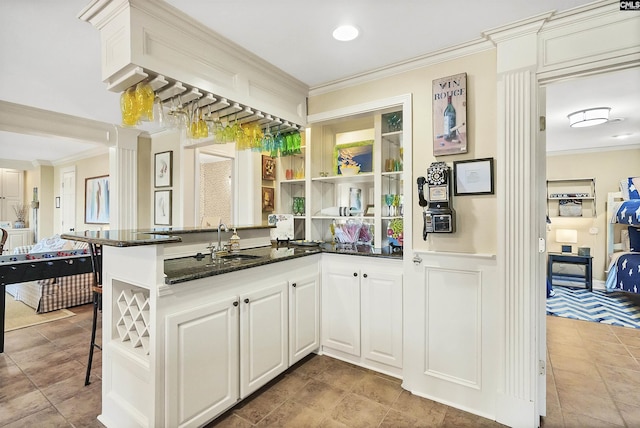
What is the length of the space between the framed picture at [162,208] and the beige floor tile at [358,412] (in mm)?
3535

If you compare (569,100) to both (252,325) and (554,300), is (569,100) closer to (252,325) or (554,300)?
(554,300)

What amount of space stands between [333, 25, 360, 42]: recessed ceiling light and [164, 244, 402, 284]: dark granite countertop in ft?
5.04

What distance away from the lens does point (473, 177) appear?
2.12 meters

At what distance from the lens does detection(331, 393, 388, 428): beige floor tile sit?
1.95 meters

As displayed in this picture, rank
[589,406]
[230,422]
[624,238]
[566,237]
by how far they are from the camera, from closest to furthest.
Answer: [230,422] < [589,406] < [624,238] < [566,237]

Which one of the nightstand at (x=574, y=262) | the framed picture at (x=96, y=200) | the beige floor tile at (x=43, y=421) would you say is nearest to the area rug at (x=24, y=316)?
the framed picture at (x=96, y=200)

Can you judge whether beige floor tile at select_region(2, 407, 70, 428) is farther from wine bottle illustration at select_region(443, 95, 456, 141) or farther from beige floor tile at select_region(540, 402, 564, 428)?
wine bottle illustration at select_region(443, 95, 456, 141)

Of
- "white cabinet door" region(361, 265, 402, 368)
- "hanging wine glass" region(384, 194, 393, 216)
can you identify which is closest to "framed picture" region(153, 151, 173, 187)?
"hanging wine glass" region(384, 194, 393, 216)

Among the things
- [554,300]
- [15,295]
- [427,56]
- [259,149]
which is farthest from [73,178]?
[554,300]

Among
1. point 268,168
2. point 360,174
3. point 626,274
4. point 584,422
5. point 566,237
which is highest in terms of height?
point 268,168

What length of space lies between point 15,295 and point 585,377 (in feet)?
A: 22.3

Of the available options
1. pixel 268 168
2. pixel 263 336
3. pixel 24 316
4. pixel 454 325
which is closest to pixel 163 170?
pixel 268 168

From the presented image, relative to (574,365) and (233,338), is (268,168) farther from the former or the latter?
(574,365)

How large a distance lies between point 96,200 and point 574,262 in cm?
878
